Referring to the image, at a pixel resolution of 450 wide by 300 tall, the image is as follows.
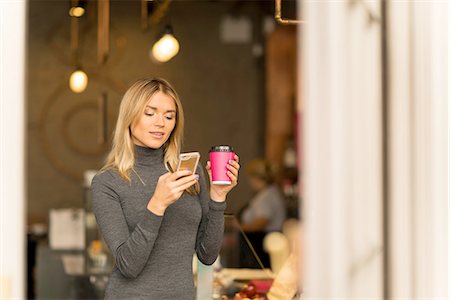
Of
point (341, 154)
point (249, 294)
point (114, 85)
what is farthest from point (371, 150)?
point (114, 85)

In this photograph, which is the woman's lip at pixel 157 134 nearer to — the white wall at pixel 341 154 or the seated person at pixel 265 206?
the white wall at pixel 341 154

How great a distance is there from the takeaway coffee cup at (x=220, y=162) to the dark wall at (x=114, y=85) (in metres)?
7.68

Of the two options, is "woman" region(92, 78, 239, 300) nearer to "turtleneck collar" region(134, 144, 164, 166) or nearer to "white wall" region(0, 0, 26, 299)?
"turtleneck collar" region(134, 144, 164, 166)

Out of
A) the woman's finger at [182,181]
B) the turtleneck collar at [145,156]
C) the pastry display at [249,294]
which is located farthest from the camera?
the pastry display at [249,294]

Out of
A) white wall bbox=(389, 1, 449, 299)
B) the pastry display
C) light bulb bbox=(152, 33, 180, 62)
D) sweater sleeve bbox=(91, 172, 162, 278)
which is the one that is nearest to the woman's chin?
sweater sleeve bbox=(91, 172, 162, 278)

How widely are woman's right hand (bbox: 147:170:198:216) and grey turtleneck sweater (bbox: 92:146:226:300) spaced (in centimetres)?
4

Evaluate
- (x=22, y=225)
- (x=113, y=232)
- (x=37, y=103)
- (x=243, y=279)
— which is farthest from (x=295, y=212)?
(x=22, y=225)

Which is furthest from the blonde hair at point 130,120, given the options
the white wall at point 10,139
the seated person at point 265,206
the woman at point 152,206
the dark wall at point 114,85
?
the dark wall at point 114,85

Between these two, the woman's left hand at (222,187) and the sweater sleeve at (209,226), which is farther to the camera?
the sweater sleeve at (209,226)

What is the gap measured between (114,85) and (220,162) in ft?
26.6

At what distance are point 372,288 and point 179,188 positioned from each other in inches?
33.0

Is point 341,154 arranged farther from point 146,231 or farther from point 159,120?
point 159,120

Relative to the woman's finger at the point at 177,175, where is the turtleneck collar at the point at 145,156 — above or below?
above

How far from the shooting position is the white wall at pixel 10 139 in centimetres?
218
